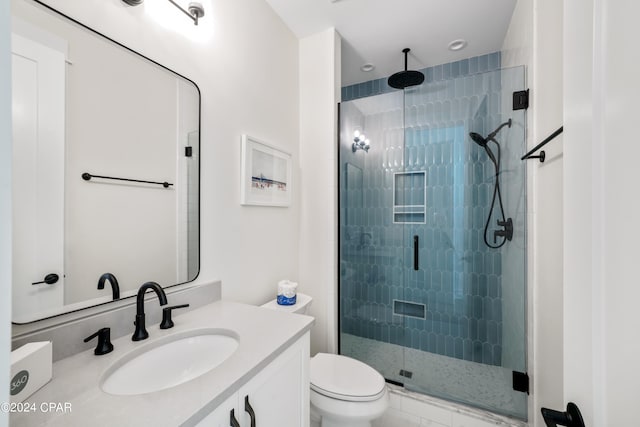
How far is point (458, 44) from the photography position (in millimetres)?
2174

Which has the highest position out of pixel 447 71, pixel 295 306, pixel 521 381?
pixel 447 71

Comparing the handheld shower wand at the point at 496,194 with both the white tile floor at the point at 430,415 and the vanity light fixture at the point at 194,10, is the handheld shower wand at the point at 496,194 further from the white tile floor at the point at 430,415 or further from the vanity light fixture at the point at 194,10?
the vanity light fixture at the point at 194,10

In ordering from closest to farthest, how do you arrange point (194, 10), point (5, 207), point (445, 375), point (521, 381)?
point (5, 207) < point (194, 10) < point (521, 381) < point (445, 375)

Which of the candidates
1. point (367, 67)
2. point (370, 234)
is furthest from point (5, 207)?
point (367, 67)

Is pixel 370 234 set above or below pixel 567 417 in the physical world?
above

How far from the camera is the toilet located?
1265 mm

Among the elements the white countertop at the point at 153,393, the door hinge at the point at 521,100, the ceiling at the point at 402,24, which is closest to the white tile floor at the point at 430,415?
the white countertop at the point at 153,393

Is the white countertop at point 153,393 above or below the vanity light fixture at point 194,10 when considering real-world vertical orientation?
below

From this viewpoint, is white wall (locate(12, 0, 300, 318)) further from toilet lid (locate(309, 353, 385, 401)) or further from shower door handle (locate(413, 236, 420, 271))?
shower door handle (locate(413, 236, 420, 271))

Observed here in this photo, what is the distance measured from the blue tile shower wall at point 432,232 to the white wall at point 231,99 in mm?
579

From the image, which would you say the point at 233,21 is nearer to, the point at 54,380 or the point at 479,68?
the point at 54,380

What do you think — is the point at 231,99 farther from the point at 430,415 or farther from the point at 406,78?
the point at 430,415

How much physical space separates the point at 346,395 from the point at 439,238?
1181 mm

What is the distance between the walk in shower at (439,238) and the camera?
5.50 ft
